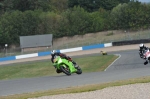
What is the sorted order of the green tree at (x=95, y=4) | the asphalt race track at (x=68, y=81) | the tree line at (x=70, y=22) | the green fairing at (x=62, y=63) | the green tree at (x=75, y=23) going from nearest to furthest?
the asphalt race track at (x=68, y=81)
the green fairing at (x=62, y=63)
the tree line at (x=70, y=22)
the green tree at (x=75, y=23)
the green tree at (x=95, y=4)

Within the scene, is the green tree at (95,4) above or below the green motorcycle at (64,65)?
above

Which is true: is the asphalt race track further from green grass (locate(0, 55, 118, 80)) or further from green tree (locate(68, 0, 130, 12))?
green tree (locate(68, 0, 130, 12))

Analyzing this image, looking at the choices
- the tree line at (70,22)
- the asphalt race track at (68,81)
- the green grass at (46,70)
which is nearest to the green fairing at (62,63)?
the asphalt race track at (68,81)

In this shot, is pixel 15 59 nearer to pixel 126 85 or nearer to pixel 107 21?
pixel 107 21

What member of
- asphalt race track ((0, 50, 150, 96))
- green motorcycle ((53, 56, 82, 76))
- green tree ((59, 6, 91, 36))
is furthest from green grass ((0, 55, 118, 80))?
green tree ((59, 6, 91, 36))

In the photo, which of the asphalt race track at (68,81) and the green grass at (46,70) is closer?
the asphalt race track at (68,81)

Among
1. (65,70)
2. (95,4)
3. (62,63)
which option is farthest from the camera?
(95,4)

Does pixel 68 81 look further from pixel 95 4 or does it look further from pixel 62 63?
pixel 95 4

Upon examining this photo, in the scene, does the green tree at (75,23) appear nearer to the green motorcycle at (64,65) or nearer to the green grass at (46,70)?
the green grass at (46,70)

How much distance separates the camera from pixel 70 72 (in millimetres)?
20422

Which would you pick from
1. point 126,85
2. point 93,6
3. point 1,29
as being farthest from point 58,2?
point 126,85

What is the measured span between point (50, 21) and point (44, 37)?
594 inches

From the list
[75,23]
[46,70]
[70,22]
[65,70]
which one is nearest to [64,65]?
[65,70]

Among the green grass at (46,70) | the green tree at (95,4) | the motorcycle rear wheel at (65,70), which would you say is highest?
the green tree at (95,4)
